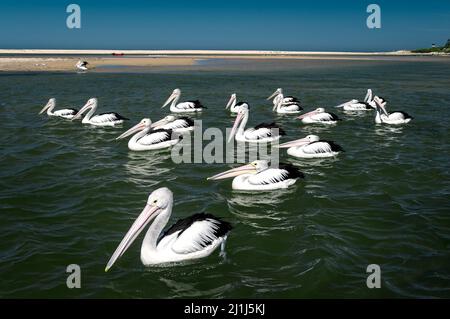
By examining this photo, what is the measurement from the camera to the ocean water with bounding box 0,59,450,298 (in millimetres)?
4988

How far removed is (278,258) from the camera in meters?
5.55

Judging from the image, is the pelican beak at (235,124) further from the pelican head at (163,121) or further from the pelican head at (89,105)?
the pelican head at (89,105)

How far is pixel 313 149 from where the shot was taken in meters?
9.89

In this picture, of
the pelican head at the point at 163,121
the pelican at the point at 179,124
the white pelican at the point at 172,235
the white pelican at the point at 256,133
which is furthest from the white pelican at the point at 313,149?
the white pelican at the point at 172,235

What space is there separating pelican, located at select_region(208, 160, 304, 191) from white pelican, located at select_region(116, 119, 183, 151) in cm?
349

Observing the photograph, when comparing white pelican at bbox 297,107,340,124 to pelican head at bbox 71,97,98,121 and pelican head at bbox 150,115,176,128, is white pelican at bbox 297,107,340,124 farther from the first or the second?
pelican head at bbox 71,97,98,121

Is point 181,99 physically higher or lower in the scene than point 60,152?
higher

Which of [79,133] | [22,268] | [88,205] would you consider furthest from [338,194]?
[79,133]

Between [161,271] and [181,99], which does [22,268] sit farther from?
[181,99]

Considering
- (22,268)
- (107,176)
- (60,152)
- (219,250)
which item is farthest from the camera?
(60,152)

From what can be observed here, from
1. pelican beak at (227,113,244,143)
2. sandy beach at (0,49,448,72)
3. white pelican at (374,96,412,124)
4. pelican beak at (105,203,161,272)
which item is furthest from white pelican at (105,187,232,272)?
sandy beach at (0,49,448,72)

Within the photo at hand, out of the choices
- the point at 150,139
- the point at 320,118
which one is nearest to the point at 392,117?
the point at 320,118

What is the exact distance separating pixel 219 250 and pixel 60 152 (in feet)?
19.9

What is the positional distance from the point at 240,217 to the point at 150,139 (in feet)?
15.4
